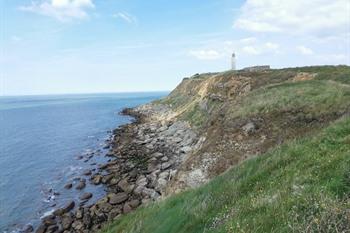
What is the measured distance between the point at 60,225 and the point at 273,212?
69.2ft

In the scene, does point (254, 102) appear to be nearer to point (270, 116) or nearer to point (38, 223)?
point (270, 116)

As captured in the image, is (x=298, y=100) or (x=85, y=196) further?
(x=85, y=196)

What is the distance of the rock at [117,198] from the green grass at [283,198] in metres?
13.4

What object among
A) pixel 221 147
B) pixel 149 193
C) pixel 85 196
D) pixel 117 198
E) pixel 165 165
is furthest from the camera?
pixel 165 165

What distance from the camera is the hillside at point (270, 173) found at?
657cm

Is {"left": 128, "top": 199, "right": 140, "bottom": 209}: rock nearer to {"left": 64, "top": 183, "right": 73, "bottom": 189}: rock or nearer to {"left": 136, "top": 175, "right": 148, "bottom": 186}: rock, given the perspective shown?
{"left": 136, "top": 175, "right": 148, "bottom": 186}: rock

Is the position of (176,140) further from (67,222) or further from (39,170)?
(67,222)

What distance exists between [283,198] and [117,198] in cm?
2144

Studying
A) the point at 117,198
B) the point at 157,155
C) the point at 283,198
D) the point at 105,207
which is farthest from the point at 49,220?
the point at 283,198

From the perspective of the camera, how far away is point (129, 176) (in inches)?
1309

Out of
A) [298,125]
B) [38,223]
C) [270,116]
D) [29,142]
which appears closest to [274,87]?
[270,116]

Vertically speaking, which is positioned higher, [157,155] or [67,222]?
[157,155]

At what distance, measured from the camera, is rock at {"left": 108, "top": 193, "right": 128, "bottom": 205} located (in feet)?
88.0

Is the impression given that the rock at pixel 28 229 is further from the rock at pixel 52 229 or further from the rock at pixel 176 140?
the rock at pixel 176 140
